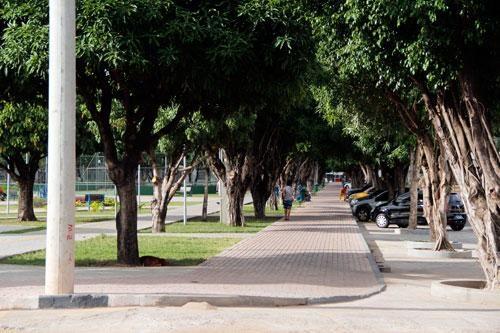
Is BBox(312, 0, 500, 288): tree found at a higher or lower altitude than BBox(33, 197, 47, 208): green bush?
higher

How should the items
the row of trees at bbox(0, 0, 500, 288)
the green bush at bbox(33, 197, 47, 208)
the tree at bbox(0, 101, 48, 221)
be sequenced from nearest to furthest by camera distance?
1. the row of trees at bbox(0, 0, 500, 288)
2. the tree at bbox(0, 101, 48, 221)
3. the green bush at bbox(33, 197, 47, 208)

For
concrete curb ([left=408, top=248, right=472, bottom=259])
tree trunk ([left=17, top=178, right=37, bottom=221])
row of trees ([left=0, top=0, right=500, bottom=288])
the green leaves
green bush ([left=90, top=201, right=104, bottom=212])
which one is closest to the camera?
row of trees ([left=0, top=0, right=500, bottom=288])

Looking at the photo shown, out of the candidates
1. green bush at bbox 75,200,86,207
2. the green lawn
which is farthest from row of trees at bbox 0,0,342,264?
green bush at bbox 75,200,86,207

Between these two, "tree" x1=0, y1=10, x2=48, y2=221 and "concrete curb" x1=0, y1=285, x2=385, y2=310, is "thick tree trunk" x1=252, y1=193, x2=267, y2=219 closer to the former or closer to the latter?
"tree" x1=0, y1=10, x2=48, y2=221

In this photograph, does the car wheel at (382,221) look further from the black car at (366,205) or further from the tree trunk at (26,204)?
the tree trunk at (26,204)

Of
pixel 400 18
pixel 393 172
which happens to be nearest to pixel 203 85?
pixel 400 18

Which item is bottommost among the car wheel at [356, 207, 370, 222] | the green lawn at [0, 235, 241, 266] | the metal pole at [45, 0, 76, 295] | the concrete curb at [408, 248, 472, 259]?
the concrete curb at [408, 248, 472, 259]

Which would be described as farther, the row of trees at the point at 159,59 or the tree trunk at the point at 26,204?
the tree trunk at the point at 26,204

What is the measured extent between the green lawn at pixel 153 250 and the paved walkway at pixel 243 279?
2.06 feet

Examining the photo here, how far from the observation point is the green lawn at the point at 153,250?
57.0 ft

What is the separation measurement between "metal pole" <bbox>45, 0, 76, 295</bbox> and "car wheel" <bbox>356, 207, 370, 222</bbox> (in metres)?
30.5

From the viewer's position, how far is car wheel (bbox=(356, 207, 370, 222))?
40688mm

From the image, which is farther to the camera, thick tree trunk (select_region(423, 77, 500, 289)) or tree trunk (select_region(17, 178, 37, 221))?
tree trunk (select_region(17, 178, 37, 221))

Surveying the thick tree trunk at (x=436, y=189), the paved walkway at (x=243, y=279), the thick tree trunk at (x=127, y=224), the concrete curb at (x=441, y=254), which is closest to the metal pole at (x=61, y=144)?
the paved walkway at (x=243, y=279)
